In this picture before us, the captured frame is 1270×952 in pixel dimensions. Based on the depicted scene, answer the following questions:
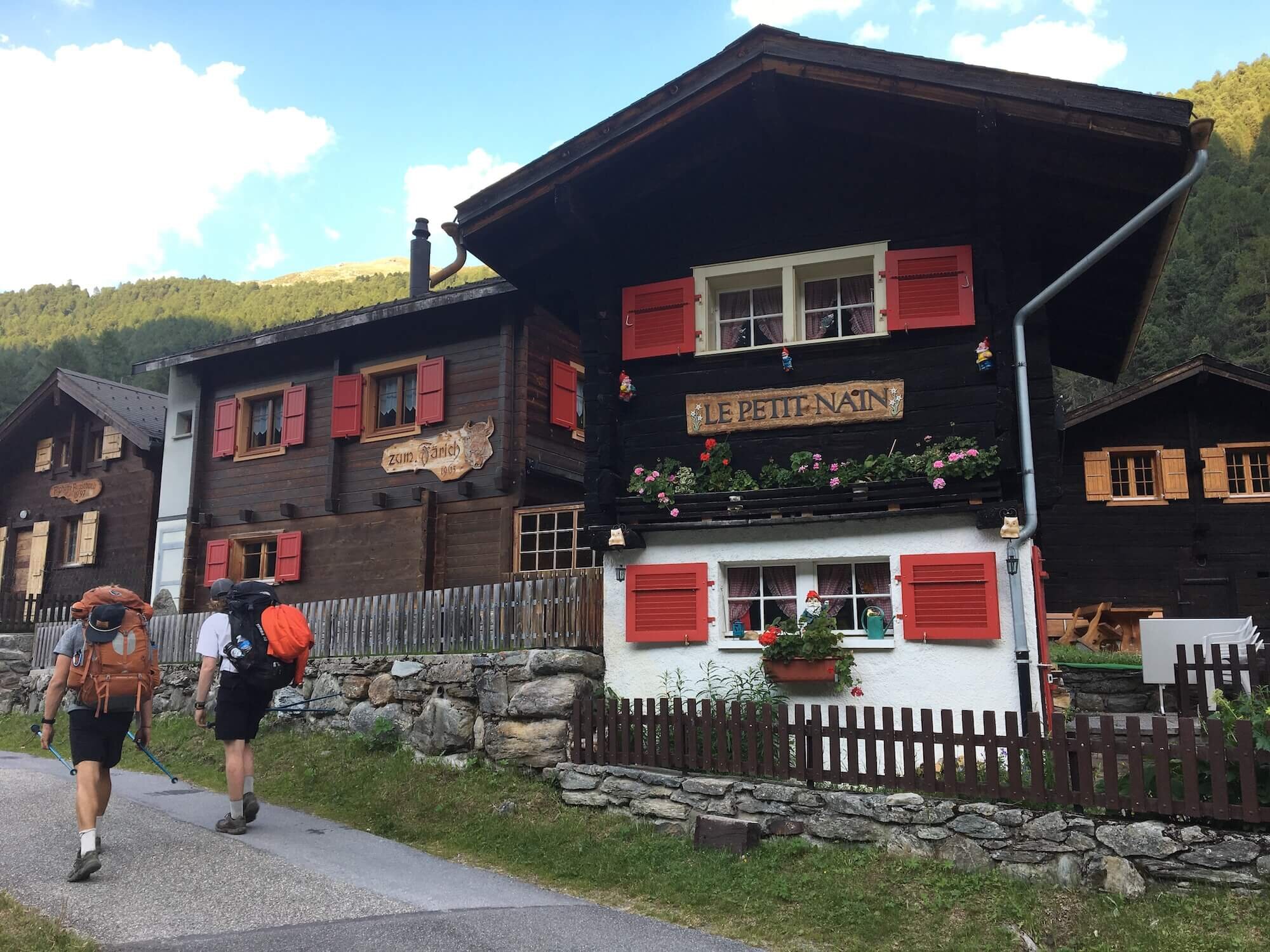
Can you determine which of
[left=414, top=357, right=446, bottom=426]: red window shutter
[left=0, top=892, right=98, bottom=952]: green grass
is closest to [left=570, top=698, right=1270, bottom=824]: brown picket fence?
[left=0, top=892, right=98, bottom=952]: green grass

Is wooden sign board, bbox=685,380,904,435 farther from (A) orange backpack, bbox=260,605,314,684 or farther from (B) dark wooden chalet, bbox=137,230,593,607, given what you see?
(A) orange backpack, bbox=260,605,314,684

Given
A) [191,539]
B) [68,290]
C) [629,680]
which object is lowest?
[629,680]

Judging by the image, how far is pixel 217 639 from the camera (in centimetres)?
805

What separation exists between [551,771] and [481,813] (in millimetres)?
791

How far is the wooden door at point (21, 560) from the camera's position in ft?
82.1

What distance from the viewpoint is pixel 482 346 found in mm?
16219

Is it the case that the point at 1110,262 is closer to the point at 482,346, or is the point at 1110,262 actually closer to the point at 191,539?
the point at 482,346

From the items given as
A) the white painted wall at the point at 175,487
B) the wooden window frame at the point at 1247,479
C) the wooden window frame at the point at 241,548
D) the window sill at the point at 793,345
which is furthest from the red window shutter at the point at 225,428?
the wooden window frame at the point at 1247,479

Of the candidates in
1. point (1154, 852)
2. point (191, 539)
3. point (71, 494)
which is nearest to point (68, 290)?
point (71, 494)

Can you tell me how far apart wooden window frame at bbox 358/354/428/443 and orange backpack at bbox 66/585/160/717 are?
9.43m

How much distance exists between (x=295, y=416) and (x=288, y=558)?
8.17ft

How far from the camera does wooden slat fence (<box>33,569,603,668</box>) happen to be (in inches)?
427

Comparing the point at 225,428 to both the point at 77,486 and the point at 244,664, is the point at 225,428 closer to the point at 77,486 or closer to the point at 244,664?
the point at 77,486

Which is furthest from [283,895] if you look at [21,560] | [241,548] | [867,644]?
[21,560]
